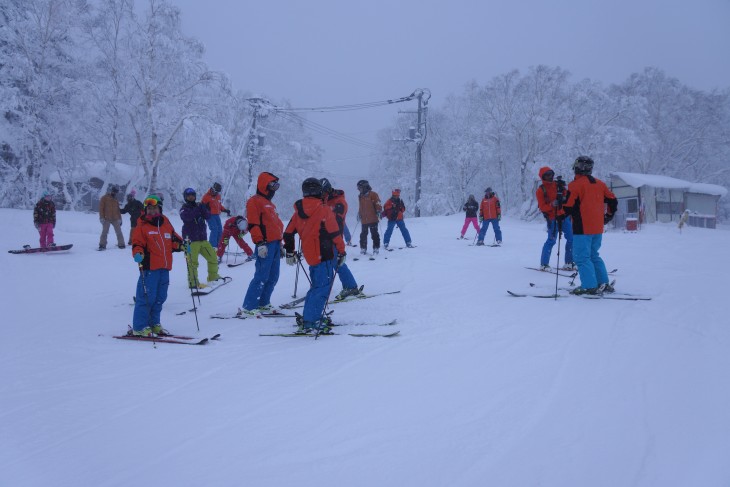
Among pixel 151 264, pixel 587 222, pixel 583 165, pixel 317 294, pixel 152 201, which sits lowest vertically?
pixel 317 294

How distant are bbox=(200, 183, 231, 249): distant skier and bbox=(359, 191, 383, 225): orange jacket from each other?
11.3 ft

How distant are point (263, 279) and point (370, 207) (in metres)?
5.67

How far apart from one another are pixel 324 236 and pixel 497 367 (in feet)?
8.31

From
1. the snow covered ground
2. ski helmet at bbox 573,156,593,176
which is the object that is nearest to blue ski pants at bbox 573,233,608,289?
the snow covered ground

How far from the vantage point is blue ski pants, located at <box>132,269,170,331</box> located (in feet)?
17.7

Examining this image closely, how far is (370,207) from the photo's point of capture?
1145 centimetres

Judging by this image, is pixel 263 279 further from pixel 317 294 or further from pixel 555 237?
pixel 555 237

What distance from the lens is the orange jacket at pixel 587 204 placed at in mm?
6121

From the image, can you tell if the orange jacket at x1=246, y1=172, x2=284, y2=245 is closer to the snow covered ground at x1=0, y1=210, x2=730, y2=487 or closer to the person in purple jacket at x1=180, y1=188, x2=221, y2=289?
the snow covered ground at x1=0, y1=210, x2=730, y2=487

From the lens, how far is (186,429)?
271 centimetres

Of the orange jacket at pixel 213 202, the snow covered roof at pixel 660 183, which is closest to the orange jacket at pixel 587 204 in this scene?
the orange jacket at pixel 213 202

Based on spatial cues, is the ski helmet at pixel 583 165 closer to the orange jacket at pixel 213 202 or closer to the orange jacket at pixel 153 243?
the orange jacket at pixel 153 243

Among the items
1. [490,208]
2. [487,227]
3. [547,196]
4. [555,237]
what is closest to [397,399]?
[547,196]

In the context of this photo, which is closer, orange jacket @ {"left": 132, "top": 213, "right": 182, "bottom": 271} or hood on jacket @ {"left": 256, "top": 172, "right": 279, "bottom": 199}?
orange jacket @ {"left": 132, "top": 213, "right": 182, "bottom": 271}
